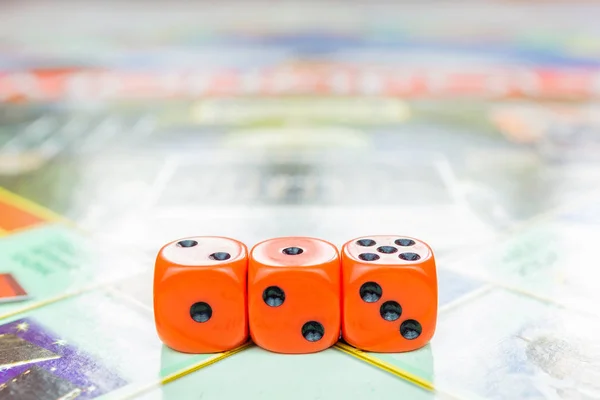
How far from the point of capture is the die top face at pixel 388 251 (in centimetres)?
137

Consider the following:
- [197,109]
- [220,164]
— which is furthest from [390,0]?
[220,164]

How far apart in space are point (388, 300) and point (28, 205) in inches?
54.6

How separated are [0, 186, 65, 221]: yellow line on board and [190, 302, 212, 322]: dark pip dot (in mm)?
976

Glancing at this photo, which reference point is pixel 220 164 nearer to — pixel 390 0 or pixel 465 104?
Answer: pixel 465 104

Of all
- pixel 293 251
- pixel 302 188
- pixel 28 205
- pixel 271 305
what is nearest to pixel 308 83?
pixel 302 188

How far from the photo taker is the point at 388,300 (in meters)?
1.36

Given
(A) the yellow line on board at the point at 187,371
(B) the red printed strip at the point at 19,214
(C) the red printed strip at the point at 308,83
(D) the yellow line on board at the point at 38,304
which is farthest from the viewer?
(C) the red printed strip at the point at 308,83

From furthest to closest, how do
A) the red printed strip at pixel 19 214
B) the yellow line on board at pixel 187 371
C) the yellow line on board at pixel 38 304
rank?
the red printed strip at pixel 19 214 < the yellow line on board at pixel 38 304 < the yellow line on board at pixel 187 371

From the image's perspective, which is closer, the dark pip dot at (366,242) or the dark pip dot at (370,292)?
the dark pip dot at (370,292)

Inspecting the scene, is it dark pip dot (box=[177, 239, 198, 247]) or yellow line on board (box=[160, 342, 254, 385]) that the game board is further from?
dark pip dot (box=[177, 239, 198, 247])


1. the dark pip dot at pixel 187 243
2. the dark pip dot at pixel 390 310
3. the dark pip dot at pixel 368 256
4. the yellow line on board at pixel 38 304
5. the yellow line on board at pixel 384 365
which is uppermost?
the dark pip dot at pixel 187 243

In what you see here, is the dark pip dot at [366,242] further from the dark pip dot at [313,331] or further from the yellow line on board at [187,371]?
the yellow line on board at [187,371]

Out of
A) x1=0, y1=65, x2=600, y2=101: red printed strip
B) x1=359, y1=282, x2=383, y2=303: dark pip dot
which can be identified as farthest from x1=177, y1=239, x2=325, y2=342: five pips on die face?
x1=0, y1=65, x2=600, y2=101: red printed strip

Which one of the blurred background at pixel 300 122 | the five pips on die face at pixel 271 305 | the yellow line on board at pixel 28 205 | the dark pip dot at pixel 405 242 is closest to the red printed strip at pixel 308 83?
the blurred background at pixel 300 122
